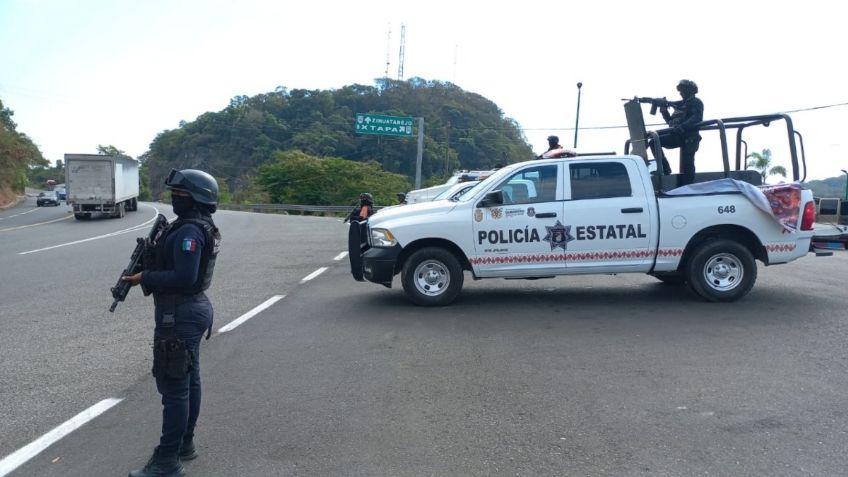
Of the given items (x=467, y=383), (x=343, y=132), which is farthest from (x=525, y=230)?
(x=343, y=132)

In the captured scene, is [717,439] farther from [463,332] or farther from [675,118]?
[675,118]

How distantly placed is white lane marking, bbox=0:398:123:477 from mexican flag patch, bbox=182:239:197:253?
1746 mm

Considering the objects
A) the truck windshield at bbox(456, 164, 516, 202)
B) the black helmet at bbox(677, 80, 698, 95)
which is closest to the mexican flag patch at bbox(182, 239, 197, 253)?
the truck windshield at bbox(456, 164, 516, 202)

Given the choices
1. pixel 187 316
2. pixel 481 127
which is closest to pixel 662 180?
pixel 187 316

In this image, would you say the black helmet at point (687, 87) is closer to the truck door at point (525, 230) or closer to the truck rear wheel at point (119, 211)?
the truck door at point (525, 230)

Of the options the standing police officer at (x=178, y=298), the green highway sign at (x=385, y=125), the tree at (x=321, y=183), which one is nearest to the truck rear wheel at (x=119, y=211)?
the green highway sign at (x=385, y=125)

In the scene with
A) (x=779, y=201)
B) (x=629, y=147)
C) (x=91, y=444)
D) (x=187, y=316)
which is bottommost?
(x=91, y=444)

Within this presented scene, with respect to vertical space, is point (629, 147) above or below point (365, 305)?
above

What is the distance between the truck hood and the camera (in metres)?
8.52

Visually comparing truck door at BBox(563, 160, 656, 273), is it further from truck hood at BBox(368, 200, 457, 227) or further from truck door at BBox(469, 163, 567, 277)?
truck hood at BBox(368, 200, 457, 227)

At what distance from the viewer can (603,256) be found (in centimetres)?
845

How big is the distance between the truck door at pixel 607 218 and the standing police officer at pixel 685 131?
117 cm

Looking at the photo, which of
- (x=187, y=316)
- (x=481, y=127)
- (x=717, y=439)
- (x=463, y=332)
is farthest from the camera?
(x=481, y=127)

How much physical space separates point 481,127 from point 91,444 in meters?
71.9
